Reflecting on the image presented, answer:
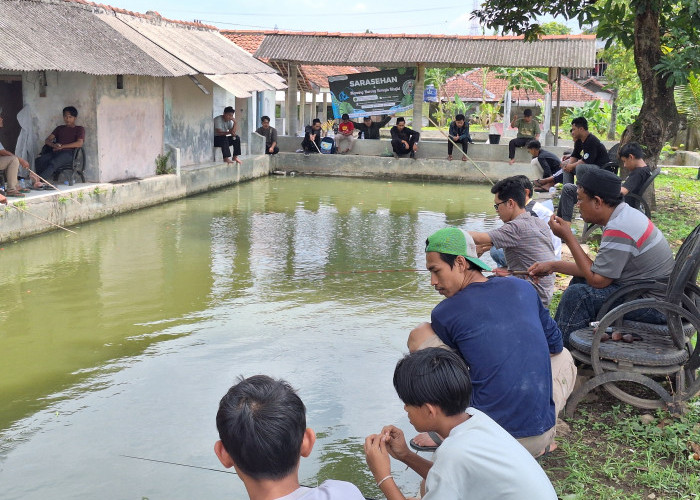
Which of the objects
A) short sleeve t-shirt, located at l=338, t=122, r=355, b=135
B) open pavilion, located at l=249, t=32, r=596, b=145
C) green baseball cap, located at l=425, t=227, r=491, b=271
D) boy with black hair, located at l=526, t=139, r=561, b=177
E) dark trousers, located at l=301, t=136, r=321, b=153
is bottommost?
green baseball cap, located at l=425, t=227, r=491, b=271

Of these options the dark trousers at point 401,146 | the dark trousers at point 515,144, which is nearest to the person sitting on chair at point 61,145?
the dark trousers at point 401,146

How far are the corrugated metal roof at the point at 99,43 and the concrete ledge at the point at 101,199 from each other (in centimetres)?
182

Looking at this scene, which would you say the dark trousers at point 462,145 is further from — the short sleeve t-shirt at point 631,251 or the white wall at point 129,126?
the short sleeve t-shirt at point 631,251

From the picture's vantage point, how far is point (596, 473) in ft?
13.3

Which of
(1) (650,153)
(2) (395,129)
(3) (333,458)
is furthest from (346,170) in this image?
(3) (333,458)

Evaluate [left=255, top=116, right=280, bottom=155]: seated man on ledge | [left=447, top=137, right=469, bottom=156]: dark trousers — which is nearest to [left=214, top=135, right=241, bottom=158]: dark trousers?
[left=255, top=116, right=280, bottom=155]: seated man on ledge

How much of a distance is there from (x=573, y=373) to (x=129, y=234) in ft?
27.9

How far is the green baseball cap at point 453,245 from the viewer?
3547 millimetres

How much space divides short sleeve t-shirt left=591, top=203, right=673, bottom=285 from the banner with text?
16.1m

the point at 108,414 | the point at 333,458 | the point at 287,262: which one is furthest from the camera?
the point at 287,262

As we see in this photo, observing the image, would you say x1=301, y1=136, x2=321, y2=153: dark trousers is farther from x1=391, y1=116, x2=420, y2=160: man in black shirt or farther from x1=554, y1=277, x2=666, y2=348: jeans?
x1=554, y1=277, x2=666, y2=348: jeans

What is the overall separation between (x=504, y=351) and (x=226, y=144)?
15578mm

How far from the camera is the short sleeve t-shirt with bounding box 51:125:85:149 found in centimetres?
1285

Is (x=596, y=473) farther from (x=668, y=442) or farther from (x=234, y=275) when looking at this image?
(x=234, y=275)
